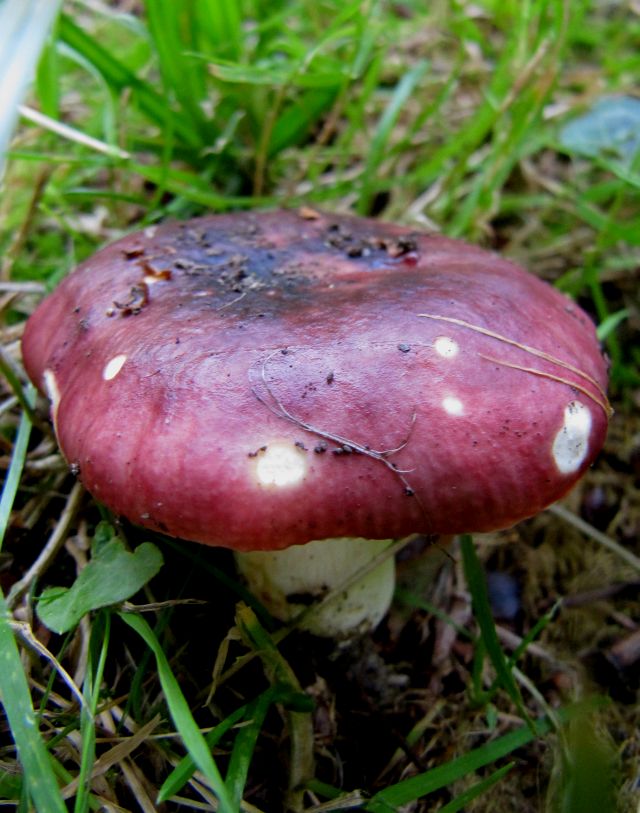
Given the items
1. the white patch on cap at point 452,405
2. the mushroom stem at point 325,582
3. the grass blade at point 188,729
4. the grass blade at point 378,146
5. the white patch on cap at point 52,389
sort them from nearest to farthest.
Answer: the grass blade at point 188,729, the white patch on cap at point 452,405, the white patch on cap at point 52,389, the mushroom stem at point 325,582, the grass blade at point 378,146

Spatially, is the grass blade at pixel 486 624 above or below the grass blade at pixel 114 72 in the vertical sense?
below

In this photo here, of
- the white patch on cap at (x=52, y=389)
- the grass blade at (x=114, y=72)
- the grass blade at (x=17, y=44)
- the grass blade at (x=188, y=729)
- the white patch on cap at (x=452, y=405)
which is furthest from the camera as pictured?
the grass blade at (x=114, y=72)

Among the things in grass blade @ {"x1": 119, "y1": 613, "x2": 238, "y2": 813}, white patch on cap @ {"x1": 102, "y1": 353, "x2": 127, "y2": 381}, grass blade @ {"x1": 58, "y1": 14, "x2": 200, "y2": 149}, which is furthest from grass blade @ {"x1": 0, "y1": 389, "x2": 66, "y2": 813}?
grass blade @ {"x1": 58, "y1": 14, "x2": 200, "y2": 149}

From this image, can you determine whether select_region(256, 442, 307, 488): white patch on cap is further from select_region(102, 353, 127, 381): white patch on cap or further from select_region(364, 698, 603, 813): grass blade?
select_region(364, 698, 603, 813): grass blade

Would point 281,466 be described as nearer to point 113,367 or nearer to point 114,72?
point 113,367

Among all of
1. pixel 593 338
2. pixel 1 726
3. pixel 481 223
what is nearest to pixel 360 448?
pixel 593 338

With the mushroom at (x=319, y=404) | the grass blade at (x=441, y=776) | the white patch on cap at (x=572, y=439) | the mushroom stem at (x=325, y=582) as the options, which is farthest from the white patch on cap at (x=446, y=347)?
the grass blade at (x=441, y=776)

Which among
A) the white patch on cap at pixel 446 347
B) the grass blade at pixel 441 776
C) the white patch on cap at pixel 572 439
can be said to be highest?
the white patch on cap at pixel 446 347

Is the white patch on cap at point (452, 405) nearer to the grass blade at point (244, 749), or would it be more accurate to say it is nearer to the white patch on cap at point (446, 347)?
the white patch on cap at point (446, 347)
